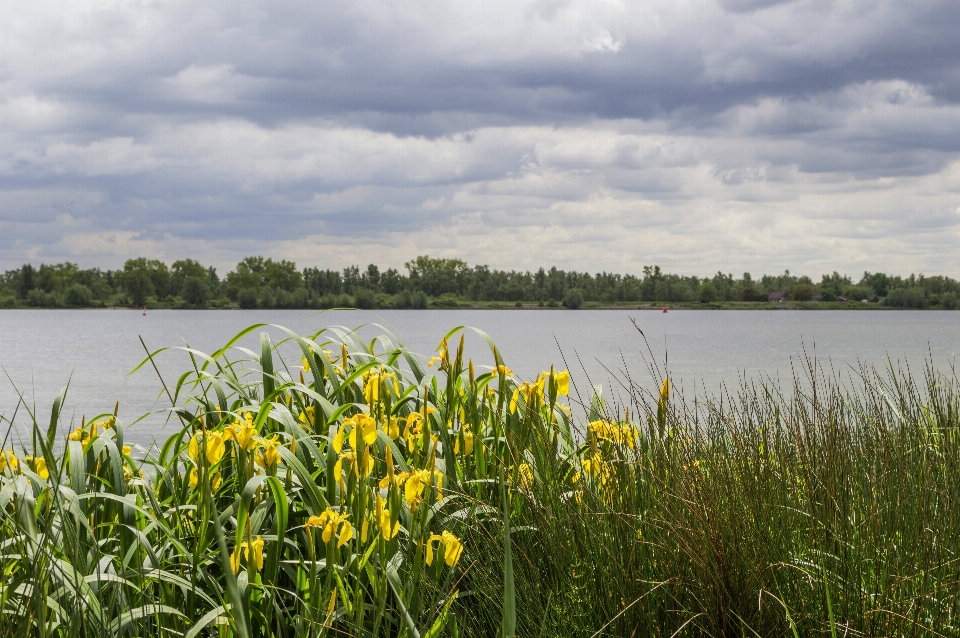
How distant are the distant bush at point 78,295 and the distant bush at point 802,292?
350 feet

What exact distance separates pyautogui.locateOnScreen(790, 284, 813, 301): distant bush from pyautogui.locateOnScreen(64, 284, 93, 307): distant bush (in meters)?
107

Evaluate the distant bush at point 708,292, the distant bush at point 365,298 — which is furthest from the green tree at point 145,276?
the distant bush at point 708,292

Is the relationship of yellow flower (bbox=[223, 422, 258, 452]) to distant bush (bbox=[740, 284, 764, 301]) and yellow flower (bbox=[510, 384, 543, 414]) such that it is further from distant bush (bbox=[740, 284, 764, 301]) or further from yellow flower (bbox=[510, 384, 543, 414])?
distant bush (bbox=[740, 284, 764, 301])

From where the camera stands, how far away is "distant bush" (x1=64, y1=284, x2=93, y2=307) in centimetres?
9806

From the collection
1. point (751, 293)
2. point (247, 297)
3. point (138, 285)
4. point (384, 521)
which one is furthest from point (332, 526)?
point (751, 293)

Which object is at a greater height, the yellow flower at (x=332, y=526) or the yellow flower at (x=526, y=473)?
the yellow flower at (x=332, y=526)

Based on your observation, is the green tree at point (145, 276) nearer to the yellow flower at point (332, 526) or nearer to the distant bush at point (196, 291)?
the distant bush at point (196, 291)

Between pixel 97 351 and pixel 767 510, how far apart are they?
1731 inches

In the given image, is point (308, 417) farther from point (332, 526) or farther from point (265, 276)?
point (265, 276)

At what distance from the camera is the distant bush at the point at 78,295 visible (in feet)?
322

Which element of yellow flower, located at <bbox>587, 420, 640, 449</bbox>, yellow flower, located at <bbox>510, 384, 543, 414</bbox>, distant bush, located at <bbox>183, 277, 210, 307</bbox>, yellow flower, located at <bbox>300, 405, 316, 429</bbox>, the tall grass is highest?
distant bush, located at <bbox>183, 277, 210, 307</bbox>

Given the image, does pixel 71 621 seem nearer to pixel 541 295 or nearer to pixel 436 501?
pixel 436 501

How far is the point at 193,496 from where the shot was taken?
2.88 meters

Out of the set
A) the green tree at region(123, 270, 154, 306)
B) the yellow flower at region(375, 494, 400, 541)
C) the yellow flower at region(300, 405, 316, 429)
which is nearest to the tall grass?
the yellow flower at region(375, 494, 400, 541)
